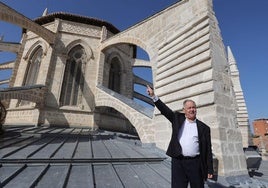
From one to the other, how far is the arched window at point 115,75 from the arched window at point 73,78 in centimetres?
198

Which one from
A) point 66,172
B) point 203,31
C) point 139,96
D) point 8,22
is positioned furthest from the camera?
point 139,96

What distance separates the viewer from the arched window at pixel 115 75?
11394mm

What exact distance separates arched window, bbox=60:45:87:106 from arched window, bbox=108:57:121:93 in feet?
6.50

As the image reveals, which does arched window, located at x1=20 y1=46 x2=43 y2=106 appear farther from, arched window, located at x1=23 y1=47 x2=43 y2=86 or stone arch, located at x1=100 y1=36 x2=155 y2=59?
stone arch, located at x1=100 y1=36 x2=155 y2=59

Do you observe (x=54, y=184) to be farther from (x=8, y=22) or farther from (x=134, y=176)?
(x=8, y=22)

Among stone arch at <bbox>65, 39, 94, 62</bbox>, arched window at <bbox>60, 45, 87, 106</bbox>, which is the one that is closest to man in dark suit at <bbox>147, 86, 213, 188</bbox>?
arched window at <bbox>60, 45, 87, 106</bbox>

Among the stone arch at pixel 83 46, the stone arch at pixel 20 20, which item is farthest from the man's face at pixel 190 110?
the stone arch at pixel 83 46

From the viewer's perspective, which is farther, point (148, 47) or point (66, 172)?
point (148, 47)

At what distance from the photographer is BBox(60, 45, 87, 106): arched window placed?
9648 millimetres

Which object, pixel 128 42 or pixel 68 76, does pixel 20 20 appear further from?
pixel 128 42

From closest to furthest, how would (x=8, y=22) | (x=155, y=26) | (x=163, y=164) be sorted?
(x=163, y=164) → (x=155, y=26) → (x=8, y=22)

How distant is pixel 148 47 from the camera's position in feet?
19.9

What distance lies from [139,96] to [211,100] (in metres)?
9.85

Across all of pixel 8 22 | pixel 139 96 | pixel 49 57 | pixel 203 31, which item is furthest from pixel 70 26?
pixel 203 31
